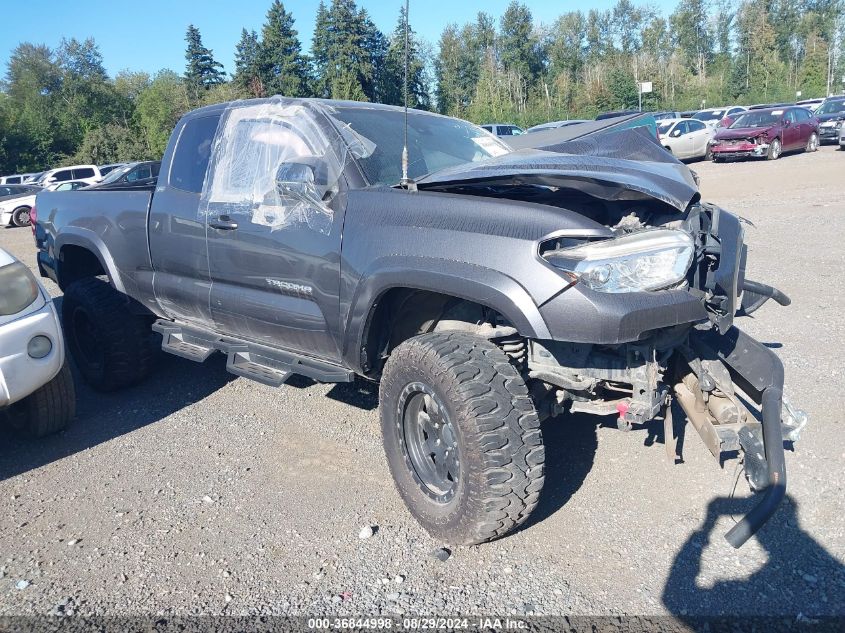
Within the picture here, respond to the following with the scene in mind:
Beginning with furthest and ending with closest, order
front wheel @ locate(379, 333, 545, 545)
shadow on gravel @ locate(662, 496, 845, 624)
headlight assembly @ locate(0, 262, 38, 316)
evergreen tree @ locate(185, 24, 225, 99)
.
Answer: evergreen tree @ locate(185, 24, 225, 99)
headlight assembly @ locate(0, 262, 38, 316)
front wheel @ locate(379, 333, 545, 545)
shadow on gravel @ locate(662, 496, 845, 624)

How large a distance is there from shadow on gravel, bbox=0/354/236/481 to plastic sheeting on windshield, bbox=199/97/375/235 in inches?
63.1

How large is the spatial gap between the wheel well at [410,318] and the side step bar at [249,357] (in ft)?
0.73

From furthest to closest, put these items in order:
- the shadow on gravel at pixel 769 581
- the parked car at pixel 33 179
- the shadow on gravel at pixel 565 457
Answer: the parked car at pixel 33 179 → the shadow on gravel at pixel 565 457 → the shadow on gravel at pixel 769 581

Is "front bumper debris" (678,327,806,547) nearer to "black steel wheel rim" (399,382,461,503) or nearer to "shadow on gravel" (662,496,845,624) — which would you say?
"shadow on gravel" (662,496,845,624)

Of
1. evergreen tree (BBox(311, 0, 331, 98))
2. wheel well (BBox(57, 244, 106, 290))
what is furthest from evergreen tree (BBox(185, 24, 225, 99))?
wheel well (BBox(57, 244, 106, 290))

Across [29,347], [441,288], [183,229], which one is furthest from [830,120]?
[29,347]

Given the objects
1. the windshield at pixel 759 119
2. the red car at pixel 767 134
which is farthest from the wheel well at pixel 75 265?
the windshield at pixel 759 119

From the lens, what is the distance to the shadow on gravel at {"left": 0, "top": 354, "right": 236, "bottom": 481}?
432 centimetres

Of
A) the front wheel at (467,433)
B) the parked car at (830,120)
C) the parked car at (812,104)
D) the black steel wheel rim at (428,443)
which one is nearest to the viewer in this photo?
the front wheel at (467,433)

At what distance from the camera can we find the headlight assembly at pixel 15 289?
3.86 m

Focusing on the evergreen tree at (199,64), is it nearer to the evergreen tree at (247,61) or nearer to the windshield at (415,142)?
the evergreen tree at (247,61)

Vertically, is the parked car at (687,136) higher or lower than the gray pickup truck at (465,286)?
higher

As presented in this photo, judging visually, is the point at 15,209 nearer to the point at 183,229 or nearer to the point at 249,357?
the point at 183,229

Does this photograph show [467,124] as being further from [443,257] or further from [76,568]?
[76,568]
